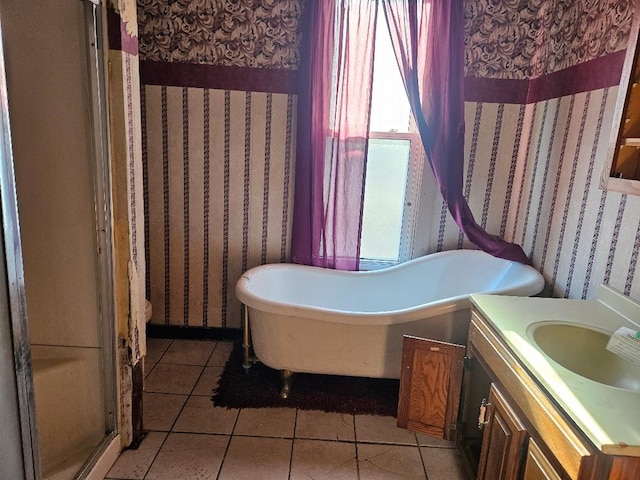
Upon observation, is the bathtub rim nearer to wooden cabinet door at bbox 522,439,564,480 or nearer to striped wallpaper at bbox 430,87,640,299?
striped wallpaper at bbox 430,87,640,299

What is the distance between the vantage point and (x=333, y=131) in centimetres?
258

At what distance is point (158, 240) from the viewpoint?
2809 millimetres

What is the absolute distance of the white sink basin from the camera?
1482mm

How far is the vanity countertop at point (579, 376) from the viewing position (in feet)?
3.21

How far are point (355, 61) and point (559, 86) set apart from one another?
3.53 ft

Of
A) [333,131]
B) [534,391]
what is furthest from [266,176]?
[534,391]

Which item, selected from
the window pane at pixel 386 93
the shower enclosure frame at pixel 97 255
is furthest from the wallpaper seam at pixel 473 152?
the shower enclosure frame at pixel 97 255

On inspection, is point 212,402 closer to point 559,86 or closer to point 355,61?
point 355,61

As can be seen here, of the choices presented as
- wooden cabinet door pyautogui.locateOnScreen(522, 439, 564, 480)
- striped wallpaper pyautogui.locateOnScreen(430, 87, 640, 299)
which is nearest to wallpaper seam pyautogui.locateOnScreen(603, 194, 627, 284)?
striped wallpaper pyautogui.locateOnScreen(430, 87, 640, 299)

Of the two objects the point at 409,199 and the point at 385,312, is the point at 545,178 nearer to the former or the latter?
the point at 409,199

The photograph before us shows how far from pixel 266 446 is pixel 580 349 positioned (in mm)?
1336

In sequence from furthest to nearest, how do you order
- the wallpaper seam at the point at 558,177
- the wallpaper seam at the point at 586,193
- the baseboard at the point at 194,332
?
the baseboard at the point at 194,332
the wallpaper seam at the point at 558,177
the wallpaper seam at the point at 586,193

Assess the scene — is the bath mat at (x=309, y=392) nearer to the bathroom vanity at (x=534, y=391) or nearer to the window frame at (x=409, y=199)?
the bathroom vanity at (x=534, y=391)

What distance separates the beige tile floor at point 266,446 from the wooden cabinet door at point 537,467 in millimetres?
718
